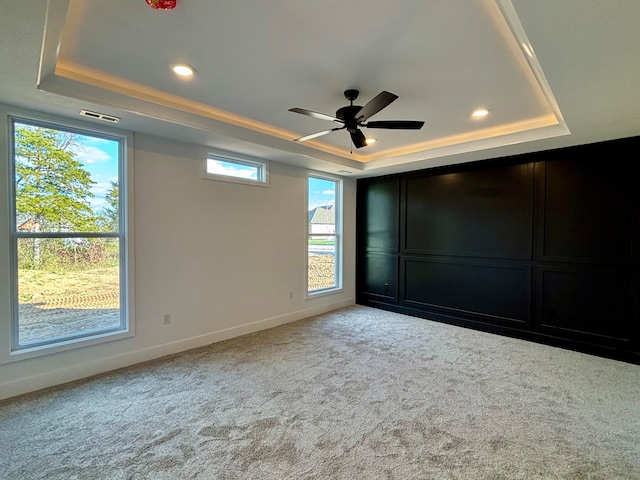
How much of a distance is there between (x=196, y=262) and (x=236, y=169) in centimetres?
141

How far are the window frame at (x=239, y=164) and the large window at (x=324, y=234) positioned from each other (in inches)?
36.3

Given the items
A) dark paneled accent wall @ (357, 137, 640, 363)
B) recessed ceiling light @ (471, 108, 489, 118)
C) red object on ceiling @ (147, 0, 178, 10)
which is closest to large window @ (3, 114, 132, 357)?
red object on ceiling @ (147, 0, 178, 10)

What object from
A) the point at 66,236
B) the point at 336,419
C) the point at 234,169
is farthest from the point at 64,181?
the point at 336,419

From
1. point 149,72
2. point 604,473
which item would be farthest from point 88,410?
point 604,473

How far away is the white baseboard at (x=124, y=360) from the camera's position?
2694 millimetres

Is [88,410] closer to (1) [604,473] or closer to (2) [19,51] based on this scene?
(2) [19,51]

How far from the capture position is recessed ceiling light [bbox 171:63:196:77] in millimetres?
2363

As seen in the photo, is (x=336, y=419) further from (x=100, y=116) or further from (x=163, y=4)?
(x=100, y=116)

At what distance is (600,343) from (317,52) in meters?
4.41

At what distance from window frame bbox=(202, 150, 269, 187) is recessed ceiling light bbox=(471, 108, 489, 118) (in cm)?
277

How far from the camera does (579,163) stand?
3.73 metres

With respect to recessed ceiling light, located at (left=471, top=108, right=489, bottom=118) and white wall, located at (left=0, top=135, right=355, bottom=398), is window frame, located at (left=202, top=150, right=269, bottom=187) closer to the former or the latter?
white wall, located at (left=0, top=135, right=355, bottom=398)

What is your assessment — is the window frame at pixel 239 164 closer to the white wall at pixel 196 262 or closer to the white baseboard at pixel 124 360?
the white wall at pixel 196 262

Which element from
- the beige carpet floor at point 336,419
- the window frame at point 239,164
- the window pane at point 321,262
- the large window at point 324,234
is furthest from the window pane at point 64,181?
the window pane at point 321,262
